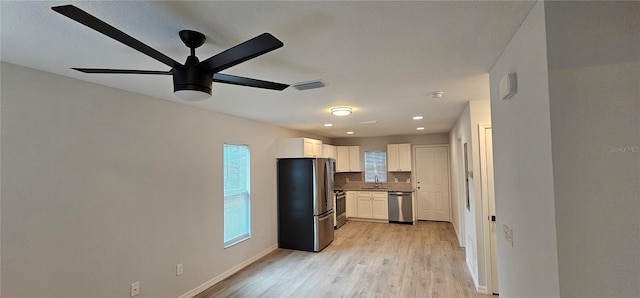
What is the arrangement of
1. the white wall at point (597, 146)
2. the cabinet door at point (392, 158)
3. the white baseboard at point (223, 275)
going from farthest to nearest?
the cabinet door at point (392, 158), the white baseboard at point (223, 275), the white wall at point (597, 146)

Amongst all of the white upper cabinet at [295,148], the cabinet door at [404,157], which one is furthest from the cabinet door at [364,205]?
the white upper cabinet at [295,148]

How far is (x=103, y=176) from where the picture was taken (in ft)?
8.28

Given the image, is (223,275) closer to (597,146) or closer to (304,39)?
(304,39)

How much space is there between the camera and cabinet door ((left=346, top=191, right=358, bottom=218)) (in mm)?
7656

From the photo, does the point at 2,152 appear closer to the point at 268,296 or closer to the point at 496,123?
the point at 268,296

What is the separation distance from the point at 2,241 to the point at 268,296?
2389mm

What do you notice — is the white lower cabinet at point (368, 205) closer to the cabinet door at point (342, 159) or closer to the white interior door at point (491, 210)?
the cabinet door at point (342, 159)

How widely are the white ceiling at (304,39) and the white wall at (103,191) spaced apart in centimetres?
28

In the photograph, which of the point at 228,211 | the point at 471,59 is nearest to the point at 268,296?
the point at 228,211

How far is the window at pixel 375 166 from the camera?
308 inches

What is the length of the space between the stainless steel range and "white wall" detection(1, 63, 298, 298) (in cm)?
334

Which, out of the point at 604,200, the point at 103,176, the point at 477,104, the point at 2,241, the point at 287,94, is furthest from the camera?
the point at 477,104

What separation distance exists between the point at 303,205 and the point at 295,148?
107 centimetres

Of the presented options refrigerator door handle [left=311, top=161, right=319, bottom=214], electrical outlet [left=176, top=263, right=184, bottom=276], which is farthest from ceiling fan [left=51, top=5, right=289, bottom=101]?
refrigerator door handle [left=311, top=161, right=319, bottom=214]
